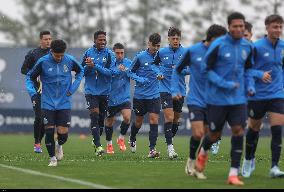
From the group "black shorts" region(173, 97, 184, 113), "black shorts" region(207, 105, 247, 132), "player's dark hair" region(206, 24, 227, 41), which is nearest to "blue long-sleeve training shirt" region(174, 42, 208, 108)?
"player's dark hair" region(206, 24, 227, 41)

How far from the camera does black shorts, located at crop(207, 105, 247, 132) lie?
1312 centimetres

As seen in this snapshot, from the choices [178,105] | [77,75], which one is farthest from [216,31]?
[178,105]

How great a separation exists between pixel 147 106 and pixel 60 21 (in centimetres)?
4953

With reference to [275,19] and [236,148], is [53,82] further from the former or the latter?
[236,148]

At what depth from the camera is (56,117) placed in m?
16.7

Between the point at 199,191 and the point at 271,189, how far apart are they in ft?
3.50

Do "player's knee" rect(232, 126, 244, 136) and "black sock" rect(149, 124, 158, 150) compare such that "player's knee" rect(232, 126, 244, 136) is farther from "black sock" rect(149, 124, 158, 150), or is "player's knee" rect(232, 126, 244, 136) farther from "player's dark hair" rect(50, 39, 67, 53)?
"black sock" rect(149, 124, 158, 150)

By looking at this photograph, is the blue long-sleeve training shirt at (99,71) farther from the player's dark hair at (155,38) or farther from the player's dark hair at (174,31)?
the player's dark hair at (174,31)

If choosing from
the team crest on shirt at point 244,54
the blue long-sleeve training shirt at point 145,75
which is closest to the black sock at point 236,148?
the team crest on shirt at point 244,54

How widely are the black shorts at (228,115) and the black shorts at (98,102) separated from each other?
764cm

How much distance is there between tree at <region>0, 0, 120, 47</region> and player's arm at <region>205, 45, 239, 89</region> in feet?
172

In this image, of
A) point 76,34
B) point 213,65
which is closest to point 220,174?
point 213,65

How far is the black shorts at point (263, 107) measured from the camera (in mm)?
14383

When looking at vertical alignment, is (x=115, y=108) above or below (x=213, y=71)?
below
